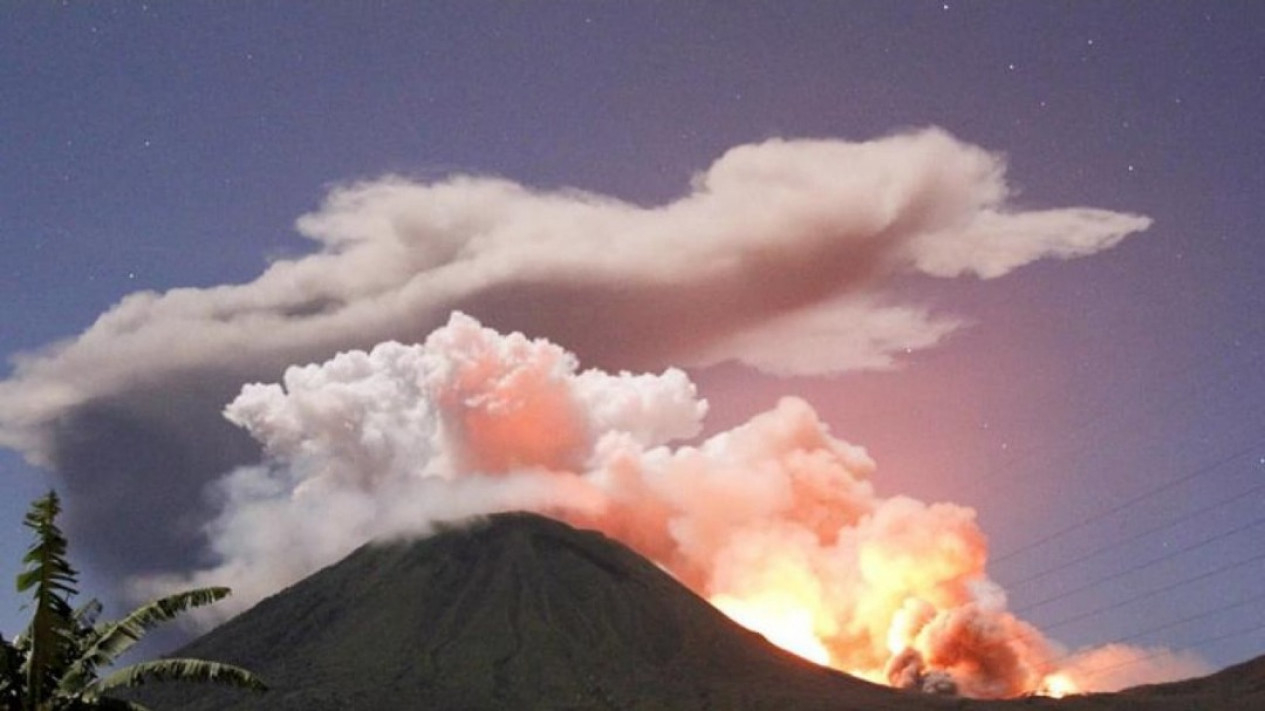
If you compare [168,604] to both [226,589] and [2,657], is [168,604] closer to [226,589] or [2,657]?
[226,589]

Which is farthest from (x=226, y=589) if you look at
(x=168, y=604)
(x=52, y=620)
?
(x=52, y=620)

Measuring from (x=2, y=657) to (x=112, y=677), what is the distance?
224 cm

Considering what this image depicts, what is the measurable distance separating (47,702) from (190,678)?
4011 mm

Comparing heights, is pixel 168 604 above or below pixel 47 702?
above

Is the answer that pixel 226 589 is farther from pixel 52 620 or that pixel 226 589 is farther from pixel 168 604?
pixel 52 620

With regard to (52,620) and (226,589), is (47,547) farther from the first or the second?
(226,589)

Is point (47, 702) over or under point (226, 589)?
under

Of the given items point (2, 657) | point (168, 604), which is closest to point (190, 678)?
point (168, 604)

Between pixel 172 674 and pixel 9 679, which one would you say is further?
pixel 172 674

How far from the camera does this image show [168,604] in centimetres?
3203

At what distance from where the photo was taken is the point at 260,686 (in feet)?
103

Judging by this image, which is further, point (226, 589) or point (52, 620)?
point (226, 589)

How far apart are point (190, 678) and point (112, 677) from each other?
9.55 ft

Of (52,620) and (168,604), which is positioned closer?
(52,620)
